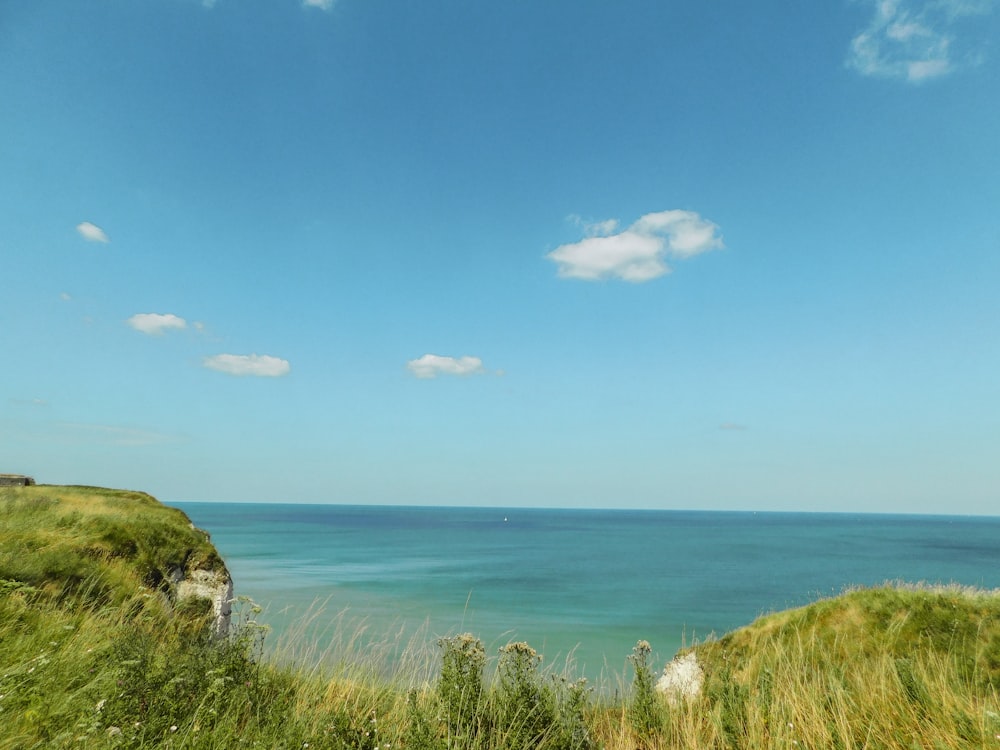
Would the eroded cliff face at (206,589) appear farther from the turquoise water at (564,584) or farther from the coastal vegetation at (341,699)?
the coastal vegetation at (341,699)

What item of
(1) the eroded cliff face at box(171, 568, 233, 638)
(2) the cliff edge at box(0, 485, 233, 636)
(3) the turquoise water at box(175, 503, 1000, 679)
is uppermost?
(2) the cliff edge at box(0, 485, 233, 636)

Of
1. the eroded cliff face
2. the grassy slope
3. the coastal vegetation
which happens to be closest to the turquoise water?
the eroded cliff face

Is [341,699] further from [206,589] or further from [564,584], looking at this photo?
[564,584]

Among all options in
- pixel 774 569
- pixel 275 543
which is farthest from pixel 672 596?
pixel 275 543

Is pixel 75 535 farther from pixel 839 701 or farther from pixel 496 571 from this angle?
pixel 496 571

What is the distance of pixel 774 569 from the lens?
6775 cm

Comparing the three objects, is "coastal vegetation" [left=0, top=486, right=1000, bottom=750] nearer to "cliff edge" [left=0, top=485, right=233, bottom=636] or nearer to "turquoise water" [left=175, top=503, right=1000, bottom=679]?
"cliff edge" [left=0, top=485, right=233, bottom=636]

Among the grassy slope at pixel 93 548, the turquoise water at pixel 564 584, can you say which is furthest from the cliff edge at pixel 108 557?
the turquoise water at pixel 564 584

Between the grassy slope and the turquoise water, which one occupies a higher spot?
the grassy slope

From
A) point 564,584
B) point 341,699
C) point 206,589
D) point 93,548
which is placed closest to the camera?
point 341,699

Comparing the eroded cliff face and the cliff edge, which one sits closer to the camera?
the cliff edge

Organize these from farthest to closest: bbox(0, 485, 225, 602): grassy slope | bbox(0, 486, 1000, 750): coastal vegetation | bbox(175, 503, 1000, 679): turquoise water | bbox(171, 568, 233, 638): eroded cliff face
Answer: bbox(175, 503, 1000, 679): turquoise water < bbox(171, 568, 233, 638): eroded cliff face < bbox(0, 485, 225, 602): grassy slope < bbox(0, 486, 1000, 750): coastal vegetation

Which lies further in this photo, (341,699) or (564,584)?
(564,584)

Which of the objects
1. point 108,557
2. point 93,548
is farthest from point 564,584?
point 93,548
